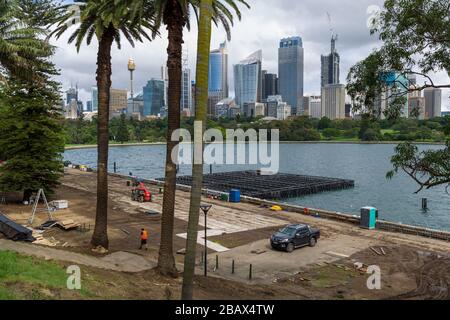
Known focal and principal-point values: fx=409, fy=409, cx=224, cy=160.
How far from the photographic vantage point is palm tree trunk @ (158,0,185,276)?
18.2 m

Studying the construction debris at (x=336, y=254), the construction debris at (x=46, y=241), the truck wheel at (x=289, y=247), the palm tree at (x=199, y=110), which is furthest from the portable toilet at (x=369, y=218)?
the palm tree at (x=199, y=110)

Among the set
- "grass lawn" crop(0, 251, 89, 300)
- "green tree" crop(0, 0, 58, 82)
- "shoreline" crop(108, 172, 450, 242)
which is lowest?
"shoreline" crop(108, 172, 450, 242)

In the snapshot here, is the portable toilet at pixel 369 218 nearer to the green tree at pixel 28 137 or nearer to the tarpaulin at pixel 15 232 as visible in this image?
the tarpaulin at pixel 15 232

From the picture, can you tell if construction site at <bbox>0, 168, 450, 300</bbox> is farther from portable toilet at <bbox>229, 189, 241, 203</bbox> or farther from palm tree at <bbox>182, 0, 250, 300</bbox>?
portable toilet at <bbox>229, 189, 241, 203</bbox>

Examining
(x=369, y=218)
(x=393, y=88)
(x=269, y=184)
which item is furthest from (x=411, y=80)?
(x=269, y=184)

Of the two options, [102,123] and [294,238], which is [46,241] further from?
[294,238]

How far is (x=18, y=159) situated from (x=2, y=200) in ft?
16.4

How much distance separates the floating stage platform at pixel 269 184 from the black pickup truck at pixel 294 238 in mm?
35853

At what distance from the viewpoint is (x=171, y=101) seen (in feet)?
60.1

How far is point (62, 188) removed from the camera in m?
54.1

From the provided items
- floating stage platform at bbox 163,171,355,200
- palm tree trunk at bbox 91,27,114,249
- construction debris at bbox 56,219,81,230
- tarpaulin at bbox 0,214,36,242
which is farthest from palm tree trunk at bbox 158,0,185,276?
floating stage platform at bbox 163,171,355,200

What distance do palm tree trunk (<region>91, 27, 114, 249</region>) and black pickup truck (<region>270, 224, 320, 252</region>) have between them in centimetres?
1018

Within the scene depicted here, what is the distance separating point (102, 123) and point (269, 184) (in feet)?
185
